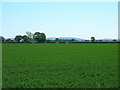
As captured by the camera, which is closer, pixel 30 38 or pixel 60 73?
pixel 60 73

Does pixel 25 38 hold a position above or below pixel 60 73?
above

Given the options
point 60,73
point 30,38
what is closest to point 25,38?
point 30,38

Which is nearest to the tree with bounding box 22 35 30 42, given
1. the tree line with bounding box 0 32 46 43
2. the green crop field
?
the tree line with bounding box 0 32 46 43

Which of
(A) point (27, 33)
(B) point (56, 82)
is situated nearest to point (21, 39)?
(A) point (27, 33)

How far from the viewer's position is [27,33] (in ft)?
581

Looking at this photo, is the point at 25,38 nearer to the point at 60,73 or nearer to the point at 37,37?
the point at 37,37

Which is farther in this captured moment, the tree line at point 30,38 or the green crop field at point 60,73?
the tree line at point 30,38

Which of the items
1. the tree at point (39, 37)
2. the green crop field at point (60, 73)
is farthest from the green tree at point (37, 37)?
the green crop field at point (60, 73)

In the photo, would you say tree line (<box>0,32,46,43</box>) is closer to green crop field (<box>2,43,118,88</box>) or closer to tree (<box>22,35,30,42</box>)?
tree (<box>22,35,30,42</box>)

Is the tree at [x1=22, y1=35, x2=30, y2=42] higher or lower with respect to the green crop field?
higher

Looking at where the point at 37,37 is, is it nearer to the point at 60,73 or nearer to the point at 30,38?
the point at 30,38

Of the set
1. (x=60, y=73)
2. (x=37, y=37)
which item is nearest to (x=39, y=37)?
(x=37, y=37)

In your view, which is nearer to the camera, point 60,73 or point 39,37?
point 60,73

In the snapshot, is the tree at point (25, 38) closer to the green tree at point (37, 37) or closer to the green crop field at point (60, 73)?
the green tree at point (37, 37)
